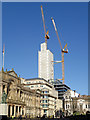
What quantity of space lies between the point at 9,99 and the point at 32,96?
36.3 metres

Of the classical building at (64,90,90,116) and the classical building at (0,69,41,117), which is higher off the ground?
the classical building at (0,69,41,117)

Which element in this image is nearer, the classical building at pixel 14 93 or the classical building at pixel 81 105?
the classical building at pixel 14 93

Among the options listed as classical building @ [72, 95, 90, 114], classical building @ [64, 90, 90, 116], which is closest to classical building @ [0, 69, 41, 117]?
classical building @ [64, 90, 90, 116]

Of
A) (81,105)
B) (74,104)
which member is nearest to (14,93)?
(74,104)

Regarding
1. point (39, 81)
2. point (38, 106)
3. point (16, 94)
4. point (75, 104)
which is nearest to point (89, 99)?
point (75, 104)

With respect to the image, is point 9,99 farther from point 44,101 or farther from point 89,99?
point 89,99

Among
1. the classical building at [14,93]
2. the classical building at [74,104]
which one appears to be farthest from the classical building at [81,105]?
the classical building at [14,93]

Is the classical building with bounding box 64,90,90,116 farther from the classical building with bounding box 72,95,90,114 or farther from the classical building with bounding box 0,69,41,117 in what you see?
the classical building with bounding box 0,69,41,117

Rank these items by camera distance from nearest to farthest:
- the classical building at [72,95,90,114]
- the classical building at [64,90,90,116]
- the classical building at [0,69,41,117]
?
1. the classical building at [0,69,41,117]
2. the classical building at [64,90,90,116]
3. the classical building at [72,95,90,114]

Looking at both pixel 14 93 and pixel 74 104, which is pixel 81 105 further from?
pixel 14 93

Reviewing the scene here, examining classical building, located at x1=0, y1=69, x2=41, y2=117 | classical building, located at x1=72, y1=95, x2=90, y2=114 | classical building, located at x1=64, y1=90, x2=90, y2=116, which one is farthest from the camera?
classical building, located at x1=72, y1=95, x2=90, y2=114

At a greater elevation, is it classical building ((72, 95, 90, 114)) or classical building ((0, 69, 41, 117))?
classical building ((0, 69, 41, 117))

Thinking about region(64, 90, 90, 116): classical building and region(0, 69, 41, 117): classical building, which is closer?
region(0, 69, 41, 117): classical building

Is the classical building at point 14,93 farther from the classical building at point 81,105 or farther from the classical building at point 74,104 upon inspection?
the classical building at point 81,105
